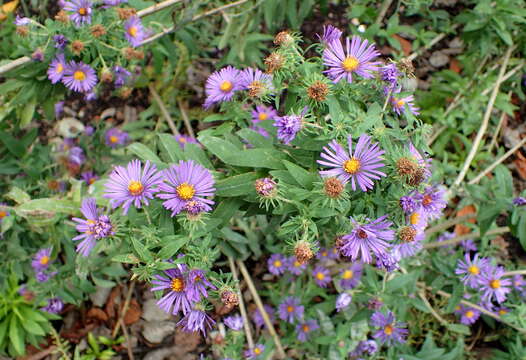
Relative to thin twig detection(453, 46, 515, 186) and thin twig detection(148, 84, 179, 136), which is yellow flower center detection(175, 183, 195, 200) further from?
thin twig detection(453, 46, 515, 186)

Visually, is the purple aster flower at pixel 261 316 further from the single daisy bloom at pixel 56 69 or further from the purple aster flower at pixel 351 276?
the single daisy bloom at pixel 56 69

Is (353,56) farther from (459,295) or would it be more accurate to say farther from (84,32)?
(459,295)

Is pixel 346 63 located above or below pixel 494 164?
below

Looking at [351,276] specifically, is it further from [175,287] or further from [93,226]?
[93,226]

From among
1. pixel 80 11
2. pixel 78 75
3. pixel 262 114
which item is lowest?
pixel 262 114

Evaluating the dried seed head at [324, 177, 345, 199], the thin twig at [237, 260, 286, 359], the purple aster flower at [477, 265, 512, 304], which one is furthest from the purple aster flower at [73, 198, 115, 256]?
the purple aster flower at [477, 265, 512, 304]

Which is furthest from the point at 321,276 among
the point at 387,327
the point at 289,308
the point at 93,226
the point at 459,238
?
the point at 93,226

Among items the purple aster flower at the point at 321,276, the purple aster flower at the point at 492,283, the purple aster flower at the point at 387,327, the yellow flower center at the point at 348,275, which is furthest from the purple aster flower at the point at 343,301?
the purple aster flower at the point at 492,283
